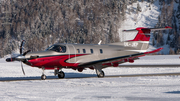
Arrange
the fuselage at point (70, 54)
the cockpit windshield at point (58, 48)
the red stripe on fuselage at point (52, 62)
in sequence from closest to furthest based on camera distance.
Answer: the red stripe on fuselage at point (52, 62)
the fuselage at point (70, 54)
the cockpit windshield at point (58, 48)

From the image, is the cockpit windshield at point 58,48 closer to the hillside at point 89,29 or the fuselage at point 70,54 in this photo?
the fuselage at point 70,54

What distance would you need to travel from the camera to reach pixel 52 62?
2492cm

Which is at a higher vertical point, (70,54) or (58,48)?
(58,48)

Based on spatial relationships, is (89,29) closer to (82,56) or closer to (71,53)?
(82,56)

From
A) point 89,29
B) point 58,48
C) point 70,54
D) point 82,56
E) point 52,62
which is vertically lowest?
point 52,62

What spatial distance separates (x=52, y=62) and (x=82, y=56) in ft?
11.5

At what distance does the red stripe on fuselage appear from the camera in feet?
78.5

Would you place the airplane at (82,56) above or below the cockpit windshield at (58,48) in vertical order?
below

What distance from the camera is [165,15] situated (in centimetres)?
19300

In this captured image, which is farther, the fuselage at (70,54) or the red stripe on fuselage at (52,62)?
the fuselage at (70,54)

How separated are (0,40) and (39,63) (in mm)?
165385

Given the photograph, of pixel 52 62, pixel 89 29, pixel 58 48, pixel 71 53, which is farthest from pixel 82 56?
pixel 89 29

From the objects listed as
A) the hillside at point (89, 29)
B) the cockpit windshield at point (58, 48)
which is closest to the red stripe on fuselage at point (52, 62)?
the cockpit windshield at point (58, 48)

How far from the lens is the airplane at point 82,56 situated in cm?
2406
